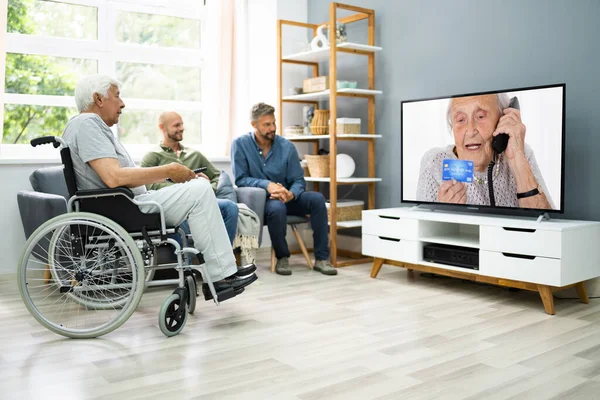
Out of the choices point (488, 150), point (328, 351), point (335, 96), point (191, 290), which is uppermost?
point (335, 96)

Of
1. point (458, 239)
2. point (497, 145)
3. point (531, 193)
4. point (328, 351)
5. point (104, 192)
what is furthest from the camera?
point (458, 239)

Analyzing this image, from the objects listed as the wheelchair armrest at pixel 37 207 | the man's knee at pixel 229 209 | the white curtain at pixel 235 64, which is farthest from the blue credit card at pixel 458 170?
the wheelchair armrest at pixel 37 207

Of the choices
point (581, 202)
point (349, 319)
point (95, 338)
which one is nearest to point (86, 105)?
point (95, 338)

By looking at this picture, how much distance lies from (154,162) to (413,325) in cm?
198

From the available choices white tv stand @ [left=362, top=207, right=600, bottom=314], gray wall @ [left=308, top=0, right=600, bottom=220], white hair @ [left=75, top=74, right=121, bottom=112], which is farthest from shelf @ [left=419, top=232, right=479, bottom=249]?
white hair @ [left=75, top=74, right=121, bottom=112]

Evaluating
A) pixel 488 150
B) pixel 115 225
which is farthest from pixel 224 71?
pixel 115 225

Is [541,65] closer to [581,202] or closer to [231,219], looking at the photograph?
[581,202]

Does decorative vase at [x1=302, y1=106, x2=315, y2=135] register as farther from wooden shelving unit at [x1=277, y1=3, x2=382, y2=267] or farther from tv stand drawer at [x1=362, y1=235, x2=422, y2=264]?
tv stand drawer at [x1=362, y1=235, x2=422, y2=264]

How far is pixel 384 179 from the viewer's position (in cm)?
459

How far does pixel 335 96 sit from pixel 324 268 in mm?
1196

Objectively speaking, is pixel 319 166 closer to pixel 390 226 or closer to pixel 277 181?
pixel 277 181

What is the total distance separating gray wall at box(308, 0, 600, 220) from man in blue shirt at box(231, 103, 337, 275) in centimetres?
67

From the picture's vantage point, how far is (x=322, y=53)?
4.64m

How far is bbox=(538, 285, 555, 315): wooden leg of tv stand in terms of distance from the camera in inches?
119
